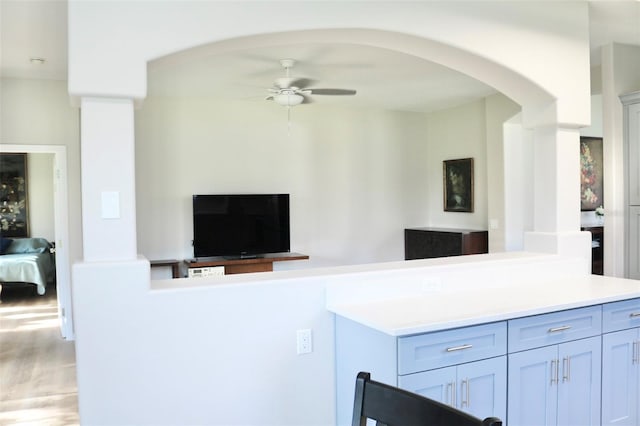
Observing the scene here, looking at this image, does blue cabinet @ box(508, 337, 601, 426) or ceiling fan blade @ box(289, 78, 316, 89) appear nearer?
blue cabinet @ box(508, 337, 601, 426)

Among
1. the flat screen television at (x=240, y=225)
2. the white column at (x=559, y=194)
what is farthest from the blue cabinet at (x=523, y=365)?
the flat screen television at (x=240, y=225)

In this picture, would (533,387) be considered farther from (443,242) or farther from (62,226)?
(62,226)

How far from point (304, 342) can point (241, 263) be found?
3.47 metres

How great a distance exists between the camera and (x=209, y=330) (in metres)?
2.31

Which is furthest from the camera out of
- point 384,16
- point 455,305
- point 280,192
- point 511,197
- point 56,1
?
point 280,192

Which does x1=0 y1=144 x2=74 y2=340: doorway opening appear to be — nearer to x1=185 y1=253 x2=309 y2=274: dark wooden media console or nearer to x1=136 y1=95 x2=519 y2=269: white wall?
x1=136 y1=95 x2=519 y2=269: white wall

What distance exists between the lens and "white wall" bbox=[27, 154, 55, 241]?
8.66 meters

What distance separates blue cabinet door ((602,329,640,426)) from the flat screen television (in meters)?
4.02

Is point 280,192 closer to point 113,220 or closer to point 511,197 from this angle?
point 511,197

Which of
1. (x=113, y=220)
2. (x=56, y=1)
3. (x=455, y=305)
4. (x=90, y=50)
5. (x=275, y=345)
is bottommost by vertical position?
(x=275, y=345)

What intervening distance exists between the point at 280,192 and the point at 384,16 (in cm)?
386

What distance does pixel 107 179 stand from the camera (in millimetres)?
2172

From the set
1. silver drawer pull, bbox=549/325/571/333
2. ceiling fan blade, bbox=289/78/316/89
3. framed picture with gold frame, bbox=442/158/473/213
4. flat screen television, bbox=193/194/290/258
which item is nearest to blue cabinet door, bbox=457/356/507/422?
silver drawer pull, bbox=549/325/571/333

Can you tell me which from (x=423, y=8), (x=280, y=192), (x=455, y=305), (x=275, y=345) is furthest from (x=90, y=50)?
(x=280, y=192)
